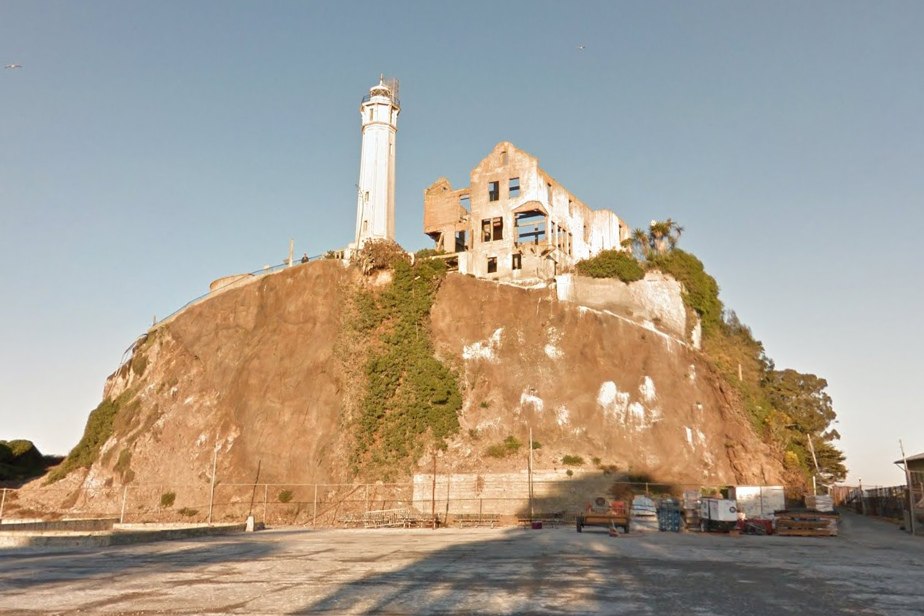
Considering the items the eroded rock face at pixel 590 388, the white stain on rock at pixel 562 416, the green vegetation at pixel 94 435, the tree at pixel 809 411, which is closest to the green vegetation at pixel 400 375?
the eroded rock face at pixel 590 388

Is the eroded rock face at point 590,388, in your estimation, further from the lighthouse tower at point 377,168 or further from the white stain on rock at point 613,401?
the lighthouse tower at point 377,168

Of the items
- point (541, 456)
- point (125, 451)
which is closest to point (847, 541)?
point (541, 456)

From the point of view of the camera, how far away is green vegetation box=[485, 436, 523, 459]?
149ft

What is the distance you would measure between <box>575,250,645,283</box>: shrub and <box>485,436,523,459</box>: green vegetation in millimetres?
15385

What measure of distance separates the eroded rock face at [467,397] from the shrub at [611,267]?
433 centimetres

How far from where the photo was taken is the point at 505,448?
150 feet

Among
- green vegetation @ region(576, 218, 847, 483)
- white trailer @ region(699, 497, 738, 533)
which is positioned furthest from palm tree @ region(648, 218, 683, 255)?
white trailer @ region(699, 497, 738, 533)

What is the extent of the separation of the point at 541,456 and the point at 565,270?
16850mm

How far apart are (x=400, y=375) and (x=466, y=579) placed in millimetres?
37727

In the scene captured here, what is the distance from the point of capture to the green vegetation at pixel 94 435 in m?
57.4

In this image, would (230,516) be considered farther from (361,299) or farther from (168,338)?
(168,338)

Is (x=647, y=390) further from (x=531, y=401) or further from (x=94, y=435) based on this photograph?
(x=94, y=435)

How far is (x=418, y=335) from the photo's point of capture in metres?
53.3

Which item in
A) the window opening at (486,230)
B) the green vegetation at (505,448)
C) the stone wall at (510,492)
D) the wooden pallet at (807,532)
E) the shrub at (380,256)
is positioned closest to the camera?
the wooden pallet at (807,532)
